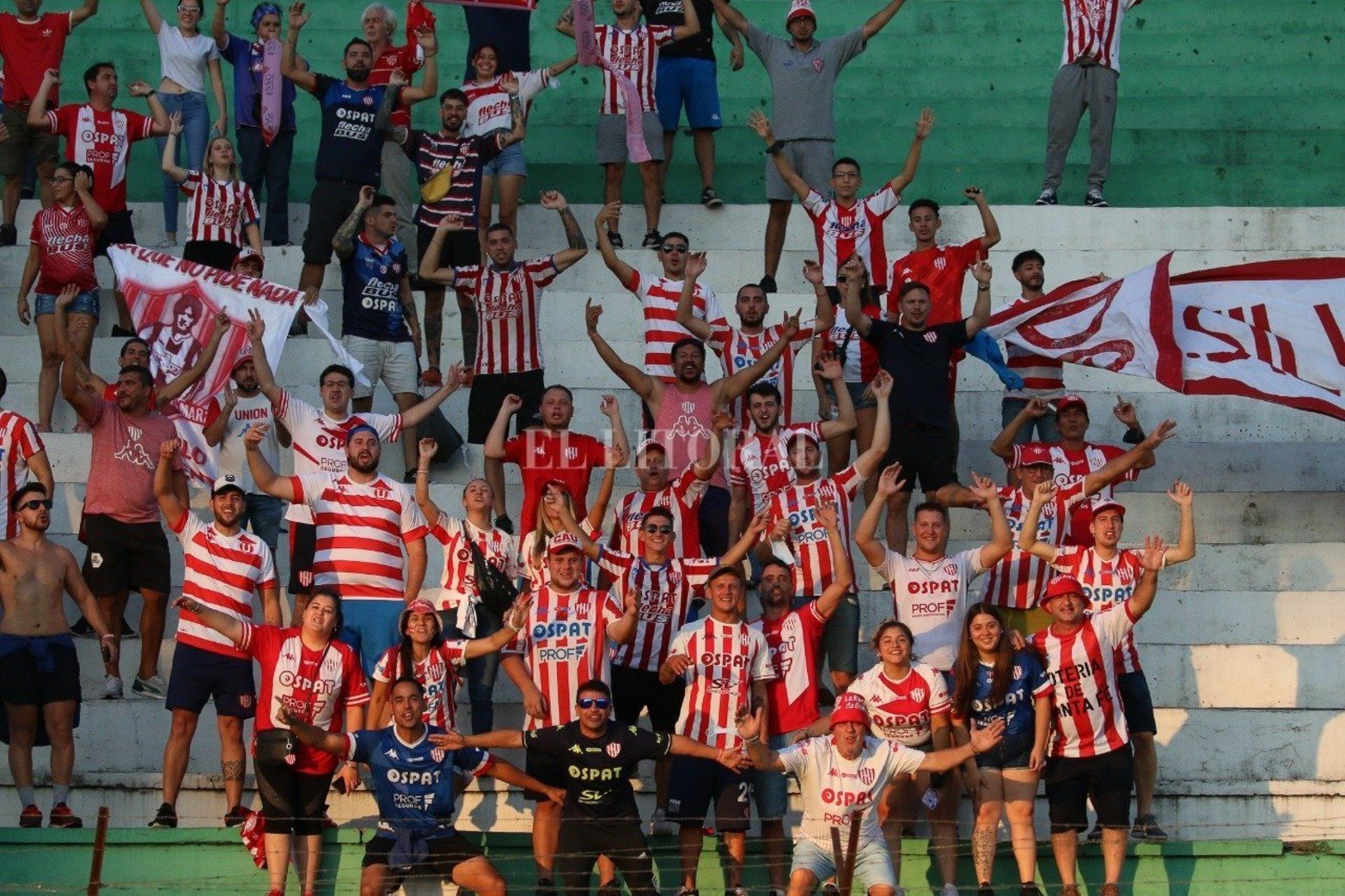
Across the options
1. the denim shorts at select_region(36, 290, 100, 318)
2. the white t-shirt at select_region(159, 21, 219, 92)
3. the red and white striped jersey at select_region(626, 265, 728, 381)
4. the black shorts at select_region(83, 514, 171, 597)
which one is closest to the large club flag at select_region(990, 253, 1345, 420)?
the red and white striped jersey at select_region(626, 265, 728, 381)

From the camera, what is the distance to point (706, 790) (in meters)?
10.3

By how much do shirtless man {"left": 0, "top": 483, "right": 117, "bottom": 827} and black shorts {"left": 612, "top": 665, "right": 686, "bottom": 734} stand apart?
2.43 m

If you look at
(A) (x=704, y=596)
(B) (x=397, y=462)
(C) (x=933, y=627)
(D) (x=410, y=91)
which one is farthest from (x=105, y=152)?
(C) (x=933, y=627)

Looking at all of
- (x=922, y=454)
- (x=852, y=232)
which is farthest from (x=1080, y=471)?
(x=852, y=232)

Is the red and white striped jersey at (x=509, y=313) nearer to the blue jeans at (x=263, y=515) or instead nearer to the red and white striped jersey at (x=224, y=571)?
the blue jeans at (x=263, y=515)

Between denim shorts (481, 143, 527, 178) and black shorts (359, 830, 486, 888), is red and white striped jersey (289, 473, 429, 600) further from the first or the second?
denim shorts (481, 143, 527, 178)

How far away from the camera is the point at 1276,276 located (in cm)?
1271

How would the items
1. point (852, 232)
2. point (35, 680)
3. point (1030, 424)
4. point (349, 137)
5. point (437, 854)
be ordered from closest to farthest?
point (437, 854)
point (35, 680)
point (1030, 424)
point (852, 232)
point (349, 137)

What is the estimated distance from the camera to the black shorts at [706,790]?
403 inches

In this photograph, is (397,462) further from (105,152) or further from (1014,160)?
(1014,160)

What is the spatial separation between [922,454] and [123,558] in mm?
4096

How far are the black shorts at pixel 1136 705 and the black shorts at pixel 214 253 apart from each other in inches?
241

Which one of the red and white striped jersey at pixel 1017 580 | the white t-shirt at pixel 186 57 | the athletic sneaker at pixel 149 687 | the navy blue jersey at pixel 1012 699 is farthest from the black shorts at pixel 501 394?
the white t-shirt at pixel 186 57

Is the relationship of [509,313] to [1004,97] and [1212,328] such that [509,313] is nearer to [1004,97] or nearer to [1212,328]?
[1212,328]
